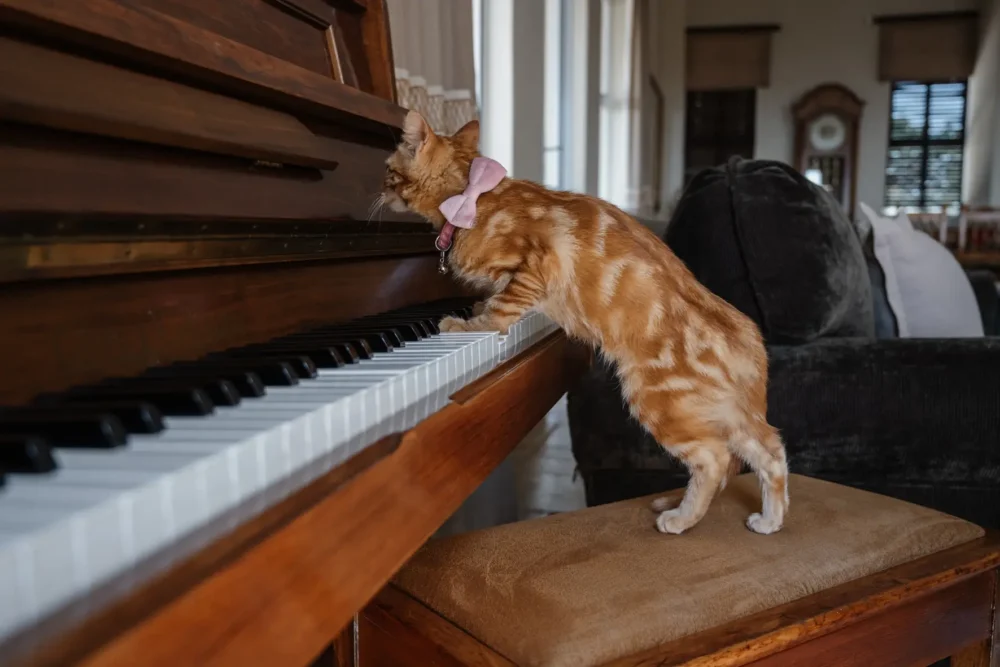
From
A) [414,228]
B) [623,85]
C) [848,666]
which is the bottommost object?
[848,666]

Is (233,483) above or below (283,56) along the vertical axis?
below

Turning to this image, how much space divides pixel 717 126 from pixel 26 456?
10410 mm

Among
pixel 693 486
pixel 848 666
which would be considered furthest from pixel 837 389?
pixel 848 666

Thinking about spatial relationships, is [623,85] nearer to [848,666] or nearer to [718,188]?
[718,188]

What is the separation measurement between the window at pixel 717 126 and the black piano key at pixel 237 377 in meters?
9.71

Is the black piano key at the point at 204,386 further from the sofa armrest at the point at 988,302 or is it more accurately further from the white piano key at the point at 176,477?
the sofa armrest at the point at 988,302

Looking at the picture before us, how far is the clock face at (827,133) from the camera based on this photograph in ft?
30.8

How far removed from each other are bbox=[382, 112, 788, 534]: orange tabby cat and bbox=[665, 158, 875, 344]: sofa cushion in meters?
0.48

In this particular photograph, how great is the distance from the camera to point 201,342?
80cm

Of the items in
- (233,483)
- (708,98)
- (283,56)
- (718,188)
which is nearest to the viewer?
(233,483)

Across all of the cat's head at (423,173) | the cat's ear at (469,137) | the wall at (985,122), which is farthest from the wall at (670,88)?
the cat's head at (423,173)

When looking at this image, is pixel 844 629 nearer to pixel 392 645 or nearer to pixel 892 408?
pixel 392 645

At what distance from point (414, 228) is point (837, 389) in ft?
3.22

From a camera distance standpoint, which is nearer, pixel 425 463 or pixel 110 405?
pixel 110 405
